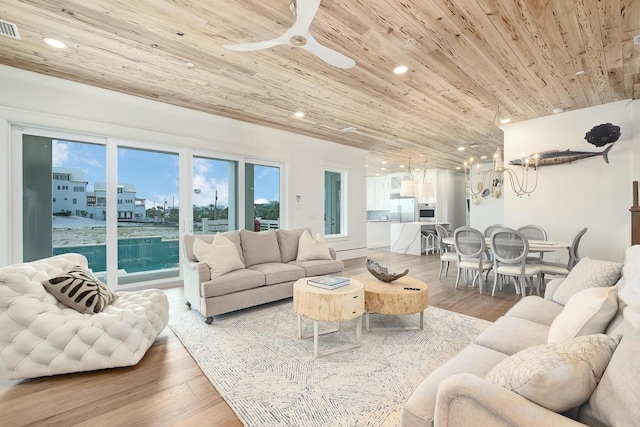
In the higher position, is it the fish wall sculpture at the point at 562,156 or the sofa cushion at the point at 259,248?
the fish wall sculpture at the point at 562,156

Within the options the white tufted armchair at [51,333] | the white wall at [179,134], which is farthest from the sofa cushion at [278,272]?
the white wall at [179,134]

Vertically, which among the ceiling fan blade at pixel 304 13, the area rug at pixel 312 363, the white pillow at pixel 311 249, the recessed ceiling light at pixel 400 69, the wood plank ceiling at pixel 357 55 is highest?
the wood plank ceiling at pixel 357 55

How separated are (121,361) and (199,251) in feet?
4.39

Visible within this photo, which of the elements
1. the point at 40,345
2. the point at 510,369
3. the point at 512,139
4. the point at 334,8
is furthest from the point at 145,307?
the point at 512,139

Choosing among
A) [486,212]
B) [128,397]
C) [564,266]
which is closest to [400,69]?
[564,266]

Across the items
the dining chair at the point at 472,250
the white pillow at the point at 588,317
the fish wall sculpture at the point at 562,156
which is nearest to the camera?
the white pillow at the point at 588,317

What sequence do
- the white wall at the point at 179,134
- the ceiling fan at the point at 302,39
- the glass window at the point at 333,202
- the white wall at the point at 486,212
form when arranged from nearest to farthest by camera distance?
the ceiling fan at the point at 302,39 < the white wall at the point at 179,134 < the glass window at the point at 333,202 < the white wall at the point at 486,212

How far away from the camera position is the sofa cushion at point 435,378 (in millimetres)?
1136

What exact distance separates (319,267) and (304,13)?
9.69 feet

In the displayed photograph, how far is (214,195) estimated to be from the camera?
17.0ft

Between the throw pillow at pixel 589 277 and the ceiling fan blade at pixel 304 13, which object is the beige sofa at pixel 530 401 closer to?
the throw pillow at pixel 589 277

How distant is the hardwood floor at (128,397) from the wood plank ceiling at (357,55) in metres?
2.81

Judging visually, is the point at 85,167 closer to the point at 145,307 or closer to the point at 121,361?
the point at 145,307

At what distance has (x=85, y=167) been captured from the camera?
3.97m
